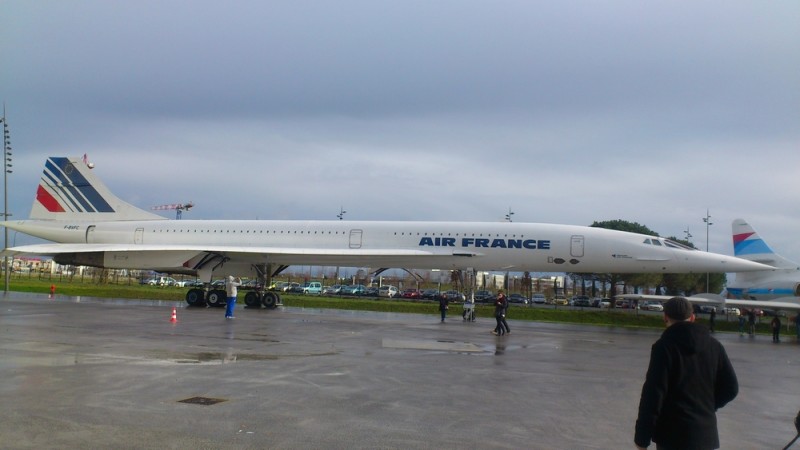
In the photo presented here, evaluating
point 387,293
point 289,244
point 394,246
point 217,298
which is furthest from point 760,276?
point 387,293

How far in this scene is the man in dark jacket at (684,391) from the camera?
3.64m

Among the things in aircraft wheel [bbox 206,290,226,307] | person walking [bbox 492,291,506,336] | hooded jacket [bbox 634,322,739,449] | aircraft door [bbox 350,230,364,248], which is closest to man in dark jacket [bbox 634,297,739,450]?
hooded jacket [bbox 634,322,739,449]

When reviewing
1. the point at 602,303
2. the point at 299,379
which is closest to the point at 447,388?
the point at 299,379

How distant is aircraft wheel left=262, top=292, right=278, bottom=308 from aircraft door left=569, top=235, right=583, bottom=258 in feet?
39.1

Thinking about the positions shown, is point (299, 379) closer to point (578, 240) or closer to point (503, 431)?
point (503, 431)

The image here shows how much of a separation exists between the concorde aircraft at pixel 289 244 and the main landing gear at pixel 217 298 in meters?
0.04

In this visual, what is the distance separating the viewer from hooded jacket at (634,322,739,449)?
3641mm

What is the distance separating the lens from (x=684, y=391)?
3.68 m

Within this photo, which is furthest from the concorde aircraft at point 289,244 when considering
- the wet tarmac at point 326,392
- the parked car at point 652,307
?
the parked car at point 652,307

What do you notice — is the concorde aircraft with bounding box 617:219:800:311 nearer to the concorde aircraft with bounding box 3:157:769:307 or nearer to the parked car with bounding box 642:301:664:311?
the concorde aircraft with bounding box 3:157:769:307

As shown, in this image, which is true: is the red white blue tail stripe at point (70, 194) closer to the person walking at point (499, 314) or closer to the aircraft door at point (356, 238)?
the aircraft door at point (356, 238)

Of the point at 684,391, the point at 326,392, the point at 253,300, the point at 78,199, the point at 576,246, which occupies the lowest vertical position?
the point at 326,392

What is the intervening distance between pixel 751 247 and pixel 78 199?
35092mm

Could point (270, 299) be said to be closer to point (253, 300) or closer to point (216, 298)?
point (253, 300)
